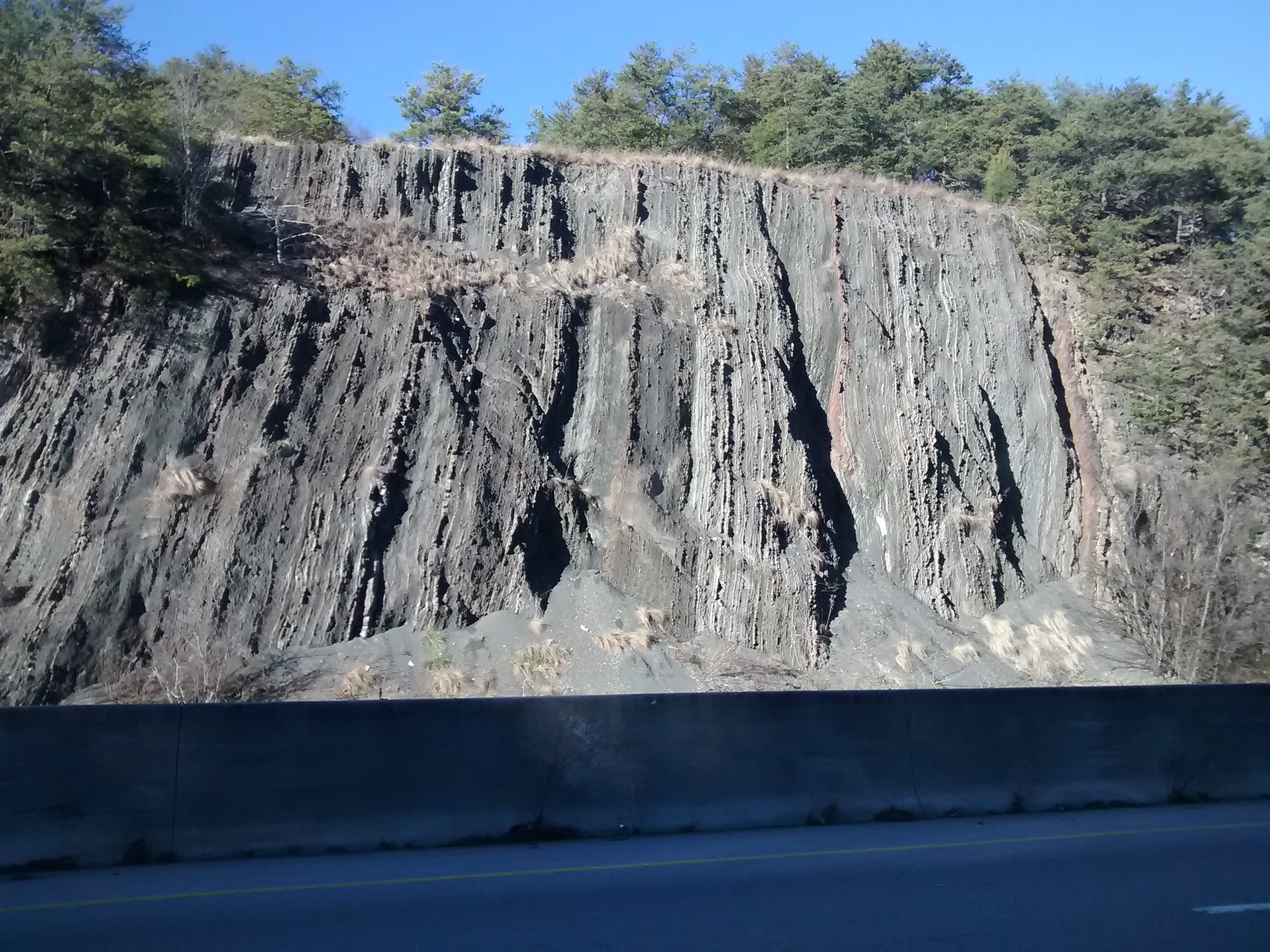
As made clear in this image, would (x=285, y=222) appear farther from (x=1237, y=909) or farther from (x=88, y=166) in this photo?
(x=1237, y=909)

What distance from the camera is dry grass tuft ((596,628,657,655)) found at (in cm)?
1848

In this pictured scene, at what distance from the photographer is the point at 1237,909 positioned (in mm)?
6703

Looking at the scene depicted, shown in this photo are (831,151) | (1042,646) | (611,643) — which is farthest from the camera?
(831,151)

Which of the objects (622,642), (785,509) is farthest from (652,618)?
(785,509)

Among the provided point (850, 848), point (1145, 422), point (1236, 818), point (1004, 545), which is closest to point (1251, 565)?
point (1004, 545)

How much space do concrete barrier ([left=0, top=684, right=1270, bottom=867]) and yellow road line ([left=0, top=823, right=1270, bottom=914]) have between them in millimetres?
792

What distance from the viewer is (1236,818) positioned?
31.9 ft

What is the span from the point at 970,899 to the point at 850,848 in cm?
146

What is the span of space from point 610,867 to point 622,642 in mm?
11095

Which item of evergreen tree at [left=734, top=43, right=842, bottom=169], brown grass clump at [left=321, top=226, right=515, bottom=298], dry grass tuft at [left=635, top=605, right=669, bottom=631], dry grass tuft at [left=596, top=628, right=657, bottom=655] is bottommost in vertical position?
dry grass tuft at [left=596, top=628, right=657, bottom=655]

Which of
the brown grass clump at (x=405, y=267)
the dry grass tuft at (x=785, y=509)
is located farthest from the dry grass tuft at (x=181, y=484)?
the dry grass tuft at (x=785, y=509)

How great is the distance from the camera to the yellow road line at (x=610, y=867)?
6.40m

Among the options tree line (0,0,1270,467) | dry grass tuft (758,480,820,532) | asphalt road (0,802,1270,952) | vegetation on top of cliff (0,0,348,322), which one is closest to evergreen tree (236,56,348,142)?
tree line (0,0,1270,467)

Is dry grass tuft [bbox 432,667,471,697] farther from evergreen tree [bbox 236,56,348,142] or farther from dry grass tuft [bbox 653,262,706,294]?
evergreen tree [bbox 236,56,348,142]
